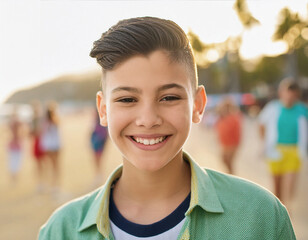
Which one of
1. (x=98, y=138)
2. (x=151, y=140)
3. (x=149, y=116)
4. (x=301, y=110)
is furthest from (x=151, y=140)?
(x=98, y=138)

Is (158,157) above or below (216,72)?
above

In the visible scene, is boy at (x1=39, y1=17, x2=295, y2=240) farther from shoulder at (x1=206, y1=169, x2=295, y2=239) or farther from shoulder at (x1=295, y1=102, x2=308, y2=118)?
shoulder at (x1=295, y1=102, x2=308, y2=118)

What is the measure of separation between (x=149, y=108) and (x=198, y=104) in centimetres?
39

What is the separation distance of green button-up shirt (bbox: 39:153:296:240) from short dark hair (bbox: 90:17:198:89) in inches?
20.1

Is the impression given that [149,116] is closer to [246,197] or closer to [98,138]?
[246,197]

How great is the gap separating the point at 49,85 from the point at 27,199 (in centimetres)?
13788

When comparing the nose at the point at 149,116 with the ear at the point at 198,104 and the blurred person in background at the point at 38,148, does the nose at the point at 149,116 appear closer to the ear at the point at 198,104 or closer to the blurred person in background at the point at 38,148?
the ear at the point at 198,104

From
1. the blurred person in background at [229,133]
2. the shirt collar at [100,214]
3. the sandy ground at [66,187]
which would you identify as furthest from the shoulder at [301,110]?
the shirt collar at [100,214]

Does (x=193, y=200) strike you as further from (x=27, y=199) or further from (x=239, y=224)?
(x=27, y=199)

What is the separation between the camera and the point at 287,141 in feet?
18.9

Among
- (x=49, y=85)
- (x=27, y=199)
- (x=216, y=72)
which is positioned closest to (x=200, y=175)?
(x=27, y=199)

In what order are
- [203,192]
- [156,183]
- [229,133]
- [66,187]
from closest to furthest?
1. [203,192]
2. [156,183]
3. [229,133]
4. [66,187]

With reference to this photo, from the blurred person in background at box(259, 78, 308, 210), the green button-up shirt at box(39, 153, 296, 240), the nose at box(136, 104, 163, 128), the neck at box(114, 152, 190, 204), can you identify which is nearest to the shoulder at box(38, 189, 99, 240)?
the green button-up shirt at box(39, 153, 296, 240)

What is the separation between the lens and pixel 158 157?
1808 mm
